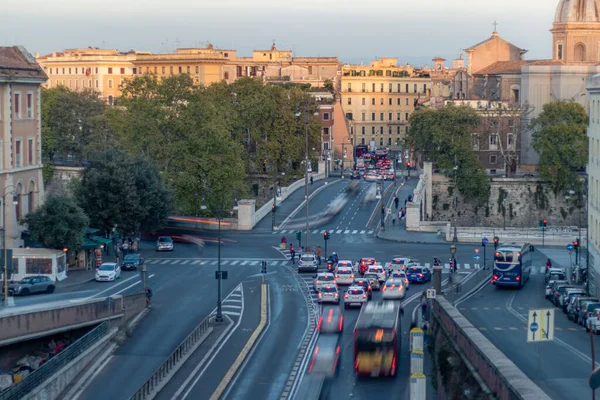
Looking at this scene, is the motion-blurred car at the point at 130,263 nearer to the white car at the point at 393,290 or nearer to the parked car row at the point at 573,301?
the white car at the point at 393,290

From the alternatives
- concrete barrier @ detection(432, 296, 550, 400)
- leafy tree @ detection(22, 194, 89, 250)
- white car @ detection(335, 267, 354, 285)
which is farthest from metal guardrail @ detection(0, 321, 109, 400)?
white car @ detection(335, 267, 354, 285)

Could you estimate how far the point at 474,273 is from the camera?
6078cm

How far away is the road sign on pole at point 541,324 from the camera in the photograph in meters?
28.3

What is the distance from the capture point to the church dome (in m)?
109

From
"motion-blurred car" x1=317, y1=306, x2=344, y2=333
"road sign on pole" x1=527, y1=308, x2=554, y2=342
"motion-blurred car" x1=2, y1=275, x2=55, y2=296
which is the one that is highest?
"road sign on pole" x1=527, y1=308, x2=554, y2=342

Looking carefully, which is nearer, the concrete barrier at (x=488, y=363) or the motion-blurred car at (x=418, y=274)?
the concrete barrier at (x=488, y=363)

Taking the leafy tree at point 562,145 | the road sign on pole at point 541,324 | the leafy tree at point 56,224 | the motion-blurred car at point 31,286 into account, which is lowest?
the motion-blurred car at point 31,286

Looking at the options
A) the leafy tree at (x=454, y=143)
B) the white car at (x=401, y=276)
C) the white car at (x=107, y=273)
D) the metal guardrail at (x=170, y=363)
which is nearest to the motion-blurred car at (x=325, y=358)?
the metal guardrail at (x=170, y=363)

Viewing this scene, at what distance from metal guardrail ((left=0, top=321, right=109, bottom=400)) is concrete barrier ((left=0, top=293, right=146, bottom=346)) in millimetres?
750

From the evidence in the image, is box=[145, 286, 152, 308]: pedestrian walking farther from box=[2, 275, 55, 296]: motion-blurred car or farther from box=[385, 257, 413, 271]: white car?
box=[385, 257, 413, 271]: white car

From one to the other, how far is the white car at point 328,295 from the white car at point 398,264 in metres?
8.95

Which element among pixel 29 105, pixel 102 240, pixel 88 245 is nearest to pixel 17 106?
pixel 29 105

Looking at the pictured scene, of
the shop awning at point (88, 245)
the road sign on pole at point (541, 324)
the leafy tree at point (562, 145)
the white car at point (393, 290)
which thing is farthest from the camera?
the leafy tree at point (562, 145)

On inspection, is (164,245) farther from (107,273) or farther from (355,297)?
(355,297)
